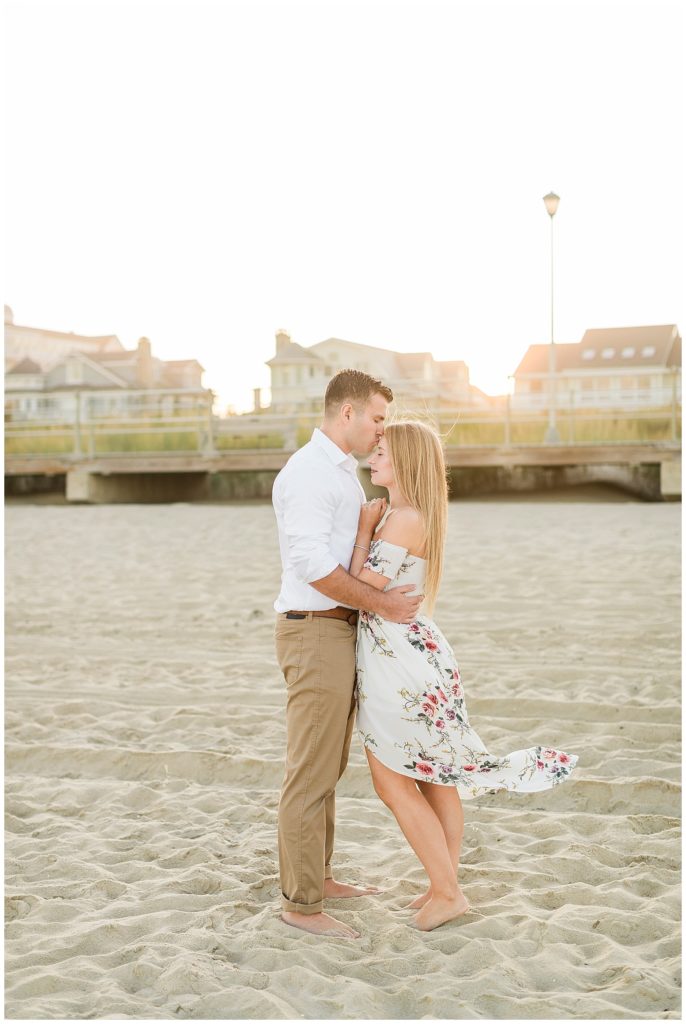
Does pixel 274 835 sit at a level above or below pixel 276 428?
below

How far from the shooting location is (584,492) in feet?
61.8

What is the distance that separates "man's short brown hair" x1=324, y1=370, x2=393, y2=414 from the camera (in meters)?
3.21

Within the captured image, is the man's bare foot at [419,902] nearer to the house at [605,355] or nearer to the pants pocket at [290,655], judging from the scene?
the pants pocket at [290,655]

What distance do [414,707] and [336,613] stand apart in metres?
0.37

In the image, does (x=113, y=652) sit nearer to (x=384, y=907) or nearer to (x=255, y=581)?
(x=255, y=581)

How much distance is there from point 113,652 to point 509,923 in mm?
4364

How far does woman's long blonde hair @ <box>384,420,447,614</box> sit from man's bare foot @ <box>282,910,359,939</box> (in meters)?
1.05

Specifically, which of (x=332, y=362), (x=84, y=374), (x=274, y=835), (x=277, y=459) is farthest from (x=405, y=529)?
(x=84, y=374)

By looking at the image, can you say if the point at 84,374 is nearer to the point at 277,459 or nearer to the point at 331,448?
the point at 277,459

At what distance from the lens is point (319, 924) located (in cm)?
316

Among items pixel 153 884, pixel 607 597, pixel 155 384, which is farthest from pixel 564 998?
pixel 155 384

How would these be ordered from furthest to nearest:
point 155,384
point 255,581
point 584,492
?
point 155,384 < point 584,492 < point 255,581

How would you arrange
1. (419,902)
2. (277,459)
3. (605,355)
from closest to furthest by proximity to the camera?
(419,902)
(277,459)
(605,355)

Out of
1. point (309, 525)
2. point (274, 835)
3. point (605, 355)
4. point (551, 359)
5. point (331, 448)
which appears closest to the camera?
point (309, 525)
